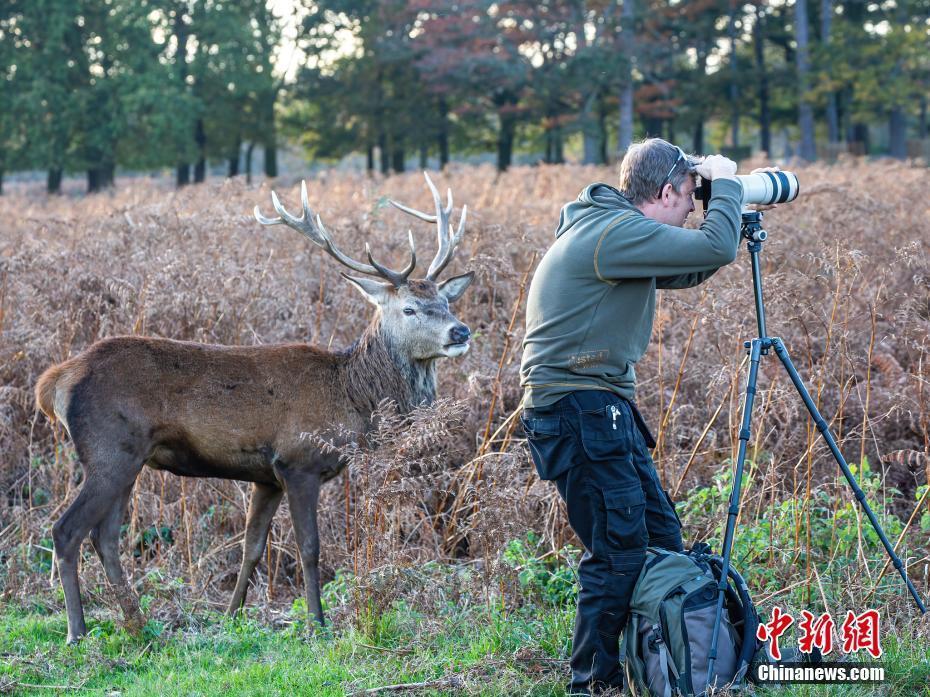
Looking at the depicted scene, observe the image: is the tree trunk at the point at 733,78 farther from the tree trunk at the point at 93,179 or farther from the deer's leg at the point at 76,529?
the deer's leg at the point at 76,529

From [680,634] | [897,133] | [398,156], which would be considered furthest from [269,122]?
[680,634]

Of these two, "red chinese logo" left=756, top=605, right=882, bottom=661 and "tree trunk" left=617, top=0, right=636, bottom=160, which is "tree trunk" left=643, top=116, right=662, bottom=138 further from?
"red chinese logo" left=756, top=605, right=882, bottom=661

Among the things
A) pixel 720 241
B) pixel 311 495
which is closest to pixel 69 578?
pixel 311 495

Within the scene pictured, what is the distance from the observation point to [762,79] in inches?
1588

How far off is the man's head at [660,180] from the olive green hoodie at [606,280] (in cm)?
7

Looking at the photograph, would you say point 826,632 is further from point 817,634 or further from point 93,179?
point 93,179

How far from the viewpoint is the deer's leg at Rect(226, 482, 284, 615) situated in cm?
604

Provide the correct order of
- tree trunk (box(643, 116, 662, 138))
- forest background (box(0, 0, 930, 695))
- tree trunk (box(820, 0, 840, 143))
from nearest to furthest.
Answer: forest background (box(0, 0, 930, 695)), tree trunk (box(820, 0, 840, 143)), tree trunk (box(643, 116, 662, 138))

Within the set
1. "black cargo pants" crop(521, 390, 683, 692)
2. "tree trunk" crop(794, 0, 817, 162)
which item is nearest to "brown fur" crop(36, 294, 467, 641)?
"black cargo pants" crop(521, 390, 683, 692)

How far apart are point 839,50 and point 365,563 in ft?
111

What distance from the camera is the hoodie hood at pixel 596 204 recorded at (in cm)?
418

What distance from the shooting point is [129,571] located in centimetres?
651

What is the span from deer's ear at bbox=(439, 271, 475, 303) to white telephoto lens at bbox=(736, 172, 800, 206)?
2.51m

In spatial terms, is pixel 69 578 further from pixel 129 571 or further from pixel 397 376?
pixel 397 376
